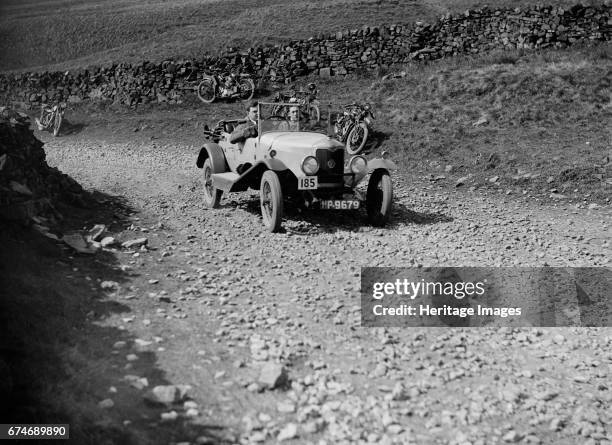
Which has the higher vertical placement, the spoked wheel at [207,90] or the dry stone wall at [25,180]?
the spoked wheel at [207,90]

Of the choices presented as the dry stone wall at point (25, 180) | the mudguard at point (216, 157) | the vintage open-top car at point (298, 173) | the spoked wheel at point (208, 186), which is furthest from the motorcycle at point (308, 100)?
the dry stone wall at point (25, 180)

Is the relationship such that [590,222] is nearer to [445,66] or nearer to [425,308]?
[425,308]

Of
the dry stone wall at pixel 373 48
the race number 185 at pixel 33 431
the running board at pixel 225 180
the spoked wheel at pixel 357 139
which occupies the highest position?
the dry stone wall at pixel 373 48

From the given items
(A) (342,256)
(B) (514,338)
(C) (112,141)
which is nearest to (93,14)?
(C) (112,141)

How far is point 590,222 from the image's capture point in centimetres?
989

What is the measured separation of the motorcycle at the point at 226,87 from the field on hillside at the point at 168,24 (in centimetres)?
375

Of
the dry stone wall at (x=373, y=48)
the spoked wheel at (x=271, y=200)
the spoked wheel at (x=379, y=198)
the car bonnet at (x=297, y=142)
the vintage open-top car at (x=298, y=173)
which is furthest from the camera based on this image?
the dry stone wall at (x=373, y=48)

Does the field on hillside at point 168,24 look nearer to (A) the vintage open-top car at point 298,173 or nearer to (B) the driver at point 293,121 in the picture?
(B) the driver at point 293,121

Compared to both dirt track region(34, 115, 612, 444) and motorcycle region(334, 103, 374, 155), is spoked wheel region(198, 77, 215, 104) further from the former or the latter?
dirt track region(34, 115, 612, 444)

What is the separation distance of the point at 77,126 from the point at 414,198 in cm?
1537

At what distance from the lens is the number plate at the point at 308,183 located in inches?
363

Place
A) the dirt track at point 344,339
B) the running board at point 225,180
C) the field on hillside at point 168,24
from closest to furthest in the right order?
1. the dirt track at point 344,339
2. the running board at point 225,180
3. the field on hillside at point 168,24

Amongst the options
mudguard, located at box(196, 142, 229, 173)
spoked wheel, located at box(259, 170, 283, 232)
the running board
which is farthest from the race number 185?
mudguard, located at box(196, 142, 229, 173)

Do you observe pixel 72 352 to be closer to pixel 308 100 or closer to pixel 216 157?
pixel 216 157
